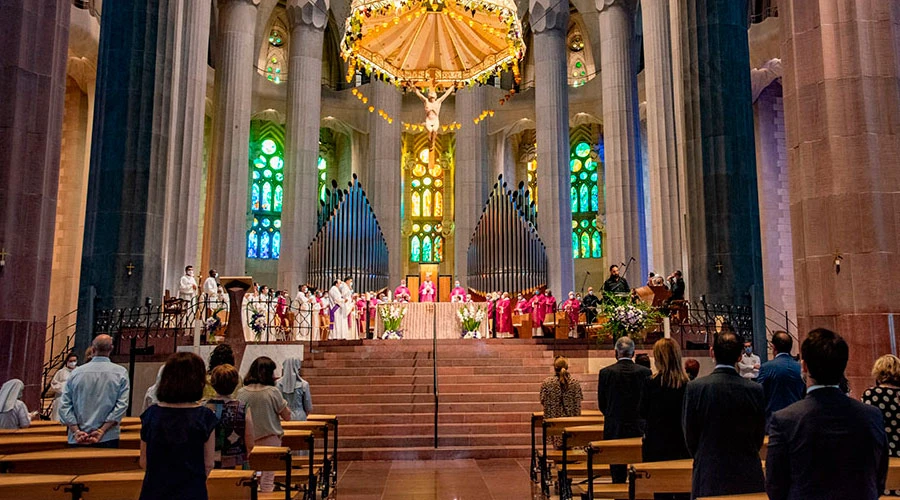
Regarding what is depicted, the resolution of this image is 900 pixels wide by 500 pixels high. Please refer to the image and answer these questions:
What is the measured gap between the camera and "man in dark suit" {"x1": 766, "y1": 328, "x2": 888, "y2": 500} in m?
2.79

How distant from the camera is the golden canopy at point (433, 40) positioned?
15.8 m

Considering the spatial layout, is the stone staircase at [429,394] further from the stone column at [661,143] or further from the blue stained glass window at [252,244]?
the blue stained glass window at [252,244]

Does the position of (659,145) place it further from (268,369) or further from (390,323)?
(268,369)

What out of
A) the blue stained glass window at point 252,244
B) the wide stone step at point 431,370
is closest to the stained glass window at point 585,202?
the blue stained glass window at point 252,244

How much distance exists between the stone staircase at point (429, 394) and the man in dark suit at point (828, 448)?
8.00 m

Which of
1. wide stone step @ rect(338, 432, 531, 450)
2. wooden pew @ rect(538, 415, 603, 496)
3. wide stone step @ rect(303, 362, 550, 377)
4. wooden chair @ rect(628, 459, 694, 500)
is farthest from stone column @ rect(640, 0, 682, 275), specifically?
wooden chair @ rect(628, 459, 694, 500)

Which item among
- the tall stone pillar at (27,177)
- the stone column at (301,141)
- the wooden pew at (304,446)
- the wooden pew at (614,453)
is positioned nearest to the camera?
the wooden pew at (614,453)

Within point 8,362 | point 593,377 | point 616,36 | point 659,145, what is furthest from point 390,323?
point 616,36

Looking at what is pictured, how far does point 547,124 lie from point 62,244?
1593 centimetres

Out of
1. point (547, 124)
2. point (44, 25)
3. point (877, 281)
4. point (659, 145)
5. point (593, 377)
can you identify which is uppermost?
point (547, 124)

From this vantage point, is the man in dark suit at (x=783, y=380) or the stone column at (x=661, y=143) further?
the stone column at (x=661, y=143)

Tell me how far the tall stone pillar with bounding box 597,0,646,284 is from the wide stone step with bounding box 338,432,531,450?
14.1 meters

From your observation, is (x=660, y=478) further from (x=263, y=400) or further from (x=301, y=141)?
(x=301, y=141)

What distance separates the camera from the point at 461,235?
28.9 meters
